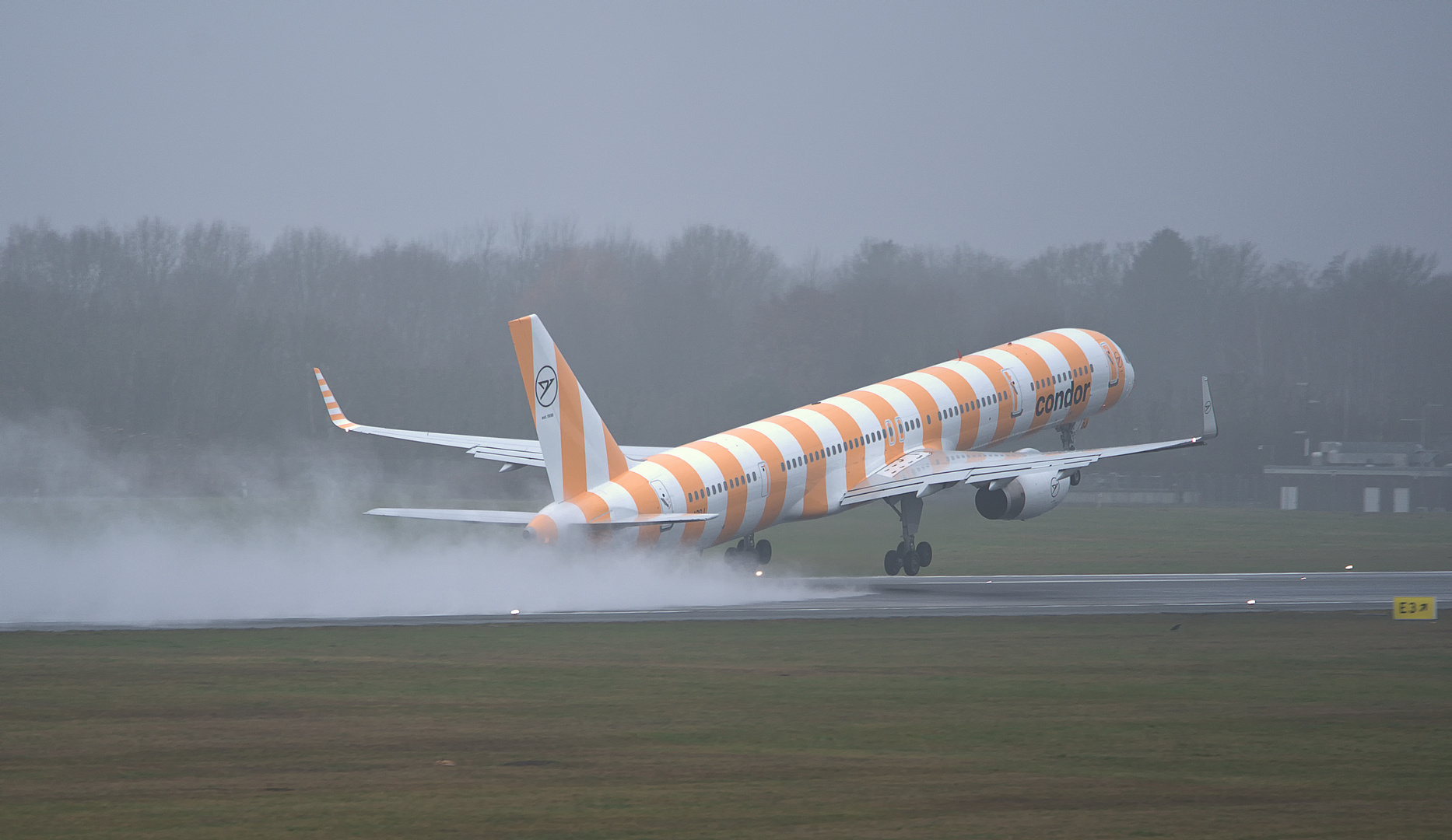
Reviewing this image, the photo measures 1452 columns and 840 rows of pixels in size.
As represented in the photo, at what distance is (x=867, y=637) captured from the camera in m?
31.2

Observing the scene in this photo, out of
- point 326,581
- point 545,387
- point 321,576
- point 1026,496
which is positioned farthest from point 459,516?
point 1026,496

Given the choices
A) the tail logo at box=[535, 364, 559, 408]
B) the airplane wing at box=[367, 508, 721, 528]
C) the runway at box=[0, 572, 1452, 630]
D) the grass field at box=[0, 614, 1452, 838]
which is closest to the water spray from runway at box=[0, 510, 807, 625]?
the runway at box=[0, 572, 1452, 630]

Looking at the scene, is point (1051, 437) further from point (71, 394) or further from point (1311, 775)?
point (1311, 775)

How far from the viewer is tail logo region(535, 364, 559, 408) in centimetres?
3759

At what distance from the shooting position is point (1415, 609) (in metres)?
34.8

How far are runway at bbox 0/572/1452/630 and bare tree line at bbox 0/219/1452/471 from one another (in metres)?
38.3

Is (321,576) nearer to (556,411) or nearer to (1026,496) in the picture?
(556,411)

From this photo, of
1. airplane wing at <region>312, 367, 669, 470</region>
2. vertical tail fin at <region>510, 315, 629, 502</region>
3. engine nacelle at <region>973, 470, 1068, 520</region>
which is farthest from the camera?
airplane wing at <region>312, 367, 669, 470</region>

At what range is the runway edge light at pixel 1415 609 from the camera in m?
34.6

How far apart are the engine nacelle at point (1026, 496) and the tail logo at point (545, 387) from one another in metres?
14.3

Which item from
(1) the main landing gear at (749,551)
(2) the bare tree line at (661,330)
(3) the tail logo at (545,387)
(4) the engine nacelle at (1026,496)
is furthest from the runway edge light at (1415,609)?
(2) the bare tree line at (661,330)

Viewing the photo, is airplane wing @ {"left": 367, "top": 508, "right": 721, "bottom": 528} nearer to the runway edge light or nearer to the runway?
the runway

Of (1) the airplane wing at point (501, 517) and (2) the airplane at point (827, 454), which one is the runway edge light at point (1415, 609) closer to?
(2) the airplane at point (827, 454)

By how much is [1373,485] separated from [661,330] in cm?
4885
